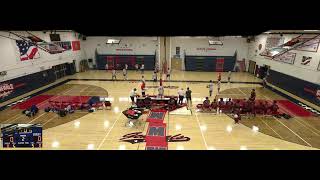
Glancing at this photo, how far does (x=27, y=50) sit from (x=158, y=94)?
12562mm

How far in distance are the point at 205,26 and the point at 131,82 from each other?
74.1 feet

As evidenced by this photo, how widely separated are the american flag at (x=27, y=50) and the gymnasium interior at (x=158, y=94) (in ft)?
0.29

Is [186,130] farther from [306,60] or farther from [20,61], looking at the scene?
[20,61]

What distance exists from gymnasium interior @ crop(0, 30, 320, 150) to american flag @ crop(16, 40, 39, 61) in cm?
9

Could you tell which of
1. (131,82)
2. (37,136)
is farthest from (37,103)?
(37,136)

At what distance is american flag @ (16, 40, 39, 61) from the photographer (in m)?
19.3

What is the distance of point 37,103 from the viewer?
1703cm

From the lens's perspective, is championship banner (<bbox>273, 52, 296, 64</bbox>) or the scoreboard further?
championship banner (<bbox>273, 52, 296, 64</bbox>)

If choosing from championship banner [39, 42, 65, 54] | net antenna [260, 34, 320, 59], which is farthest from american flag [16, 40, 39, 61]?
net antenna [260, 34, 320, 59]

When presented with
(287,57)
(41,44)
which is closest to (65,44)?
(41,44)

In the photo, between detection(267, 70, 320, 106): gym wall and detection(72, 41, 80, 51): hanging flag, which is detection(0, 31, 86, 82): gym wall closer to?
detection(72, 41, 80, 51): hanging flag

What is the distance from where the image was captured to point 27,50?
20.1 meters

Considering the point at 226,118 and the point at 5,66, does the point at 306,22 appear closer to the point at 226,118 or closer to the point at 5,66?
the point at 226,118

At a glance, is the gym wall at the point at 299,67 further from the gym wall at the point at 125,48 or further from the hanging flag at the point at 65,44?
the hanging flag at the point at 65,44
